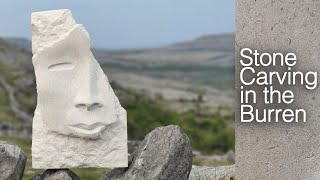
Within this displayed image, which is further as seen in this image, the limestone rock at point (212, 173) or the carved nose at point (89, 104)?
the limestone rock at point (212, 173)

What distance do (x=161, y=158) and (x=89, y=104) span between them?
84 centimetres

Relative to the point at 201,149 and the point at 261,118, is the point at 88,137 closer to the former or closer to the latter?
the point at 261,118

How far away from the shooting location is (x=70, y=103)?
249 inches

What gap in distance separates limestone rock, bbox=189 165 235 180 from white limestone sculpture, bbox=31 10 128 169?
1.50 meters

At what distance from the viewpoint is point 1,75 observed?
1695cm

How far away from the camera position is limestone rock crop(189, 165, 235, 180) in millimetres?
7541

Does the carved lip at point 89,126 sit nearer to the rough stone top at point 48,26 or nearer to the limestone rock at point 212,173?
the rough stone top at point 48,26

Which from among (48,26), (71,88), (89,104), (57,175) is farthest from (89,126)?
(48,26)

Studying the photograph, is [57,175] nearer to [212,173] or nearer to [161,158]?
[161,158]

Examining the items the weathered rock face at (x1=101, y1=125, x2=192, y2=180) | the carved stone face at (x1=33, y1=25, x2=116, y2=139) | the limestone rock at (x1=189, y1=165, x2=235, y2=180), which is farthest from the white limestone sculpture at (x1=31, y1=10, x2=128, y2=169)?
the limestone rock at (x1=189, y1=165, x2=235, y2=180)

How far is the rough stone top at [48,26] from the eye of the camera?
6.34 metres

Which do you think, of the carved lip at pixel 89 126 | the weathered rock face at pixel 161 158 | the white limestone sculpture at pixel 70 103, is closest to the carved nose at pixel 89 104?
the white limestone sculpture at pixel 70 103

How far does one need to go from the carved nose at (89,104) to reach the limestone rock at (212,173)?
1.77 m

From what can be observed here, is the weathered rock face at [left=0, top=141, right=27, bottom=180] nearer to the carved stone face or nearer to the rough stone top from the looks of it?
the carved stone face
